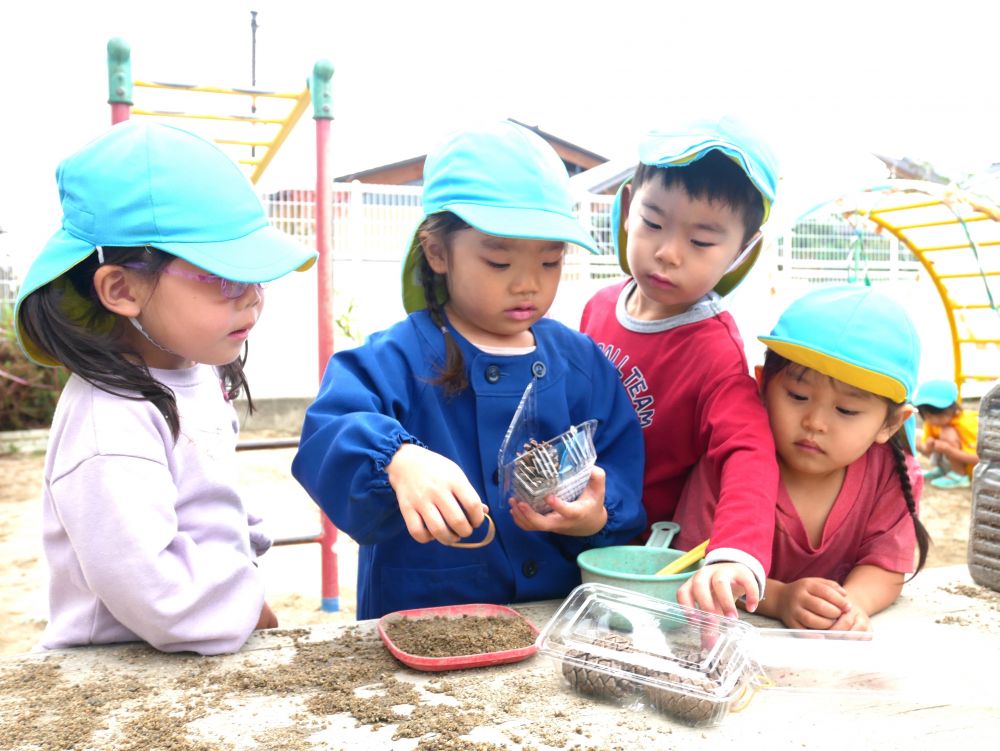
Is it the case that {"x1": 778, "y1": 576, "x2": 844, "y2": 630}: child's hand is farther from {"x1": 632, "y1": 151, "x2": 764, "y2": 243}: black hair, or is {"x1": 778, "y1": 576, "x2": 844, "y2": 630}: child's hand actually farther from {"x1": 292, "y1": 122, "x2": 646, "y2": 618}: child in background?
{"x1": 632, "y1": 151, "x2": 764, "y2": 243}: black hair

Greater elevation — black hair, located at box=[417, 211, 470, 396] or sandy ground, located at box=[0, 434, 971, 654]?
black hair, located at box=[417, 211, 470, 396]

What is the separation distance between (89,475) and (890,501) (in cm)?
141

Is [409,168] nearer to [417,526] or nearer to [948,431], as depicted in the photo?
[948,431]

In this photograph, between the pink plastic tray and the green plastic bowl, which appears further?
the green plastic bowl

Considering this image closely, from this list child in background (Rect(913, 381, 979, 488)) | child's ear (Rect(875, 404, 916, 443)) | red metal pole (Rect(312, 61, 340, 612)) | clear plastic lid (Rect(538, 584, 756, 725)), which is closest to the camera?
clear plastic lid (Rect(538, 584, 756, 725))

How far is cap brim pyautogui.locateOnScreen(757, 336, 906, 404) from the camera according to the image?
1.55m

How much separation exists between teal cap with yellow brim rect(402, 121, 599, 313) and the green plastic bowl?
21.2 inches

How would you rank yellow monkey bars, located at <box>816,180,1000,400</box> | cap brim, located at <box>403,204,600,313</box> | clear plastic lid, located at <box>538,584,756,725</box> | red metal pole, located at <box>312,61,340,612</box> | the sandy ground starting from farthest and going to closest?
yellow monkey bars, located at <box>816,180,1000,400</box> → the sandy ground → red metal pole, located at <box>312,61,340,612</box> → cap brim, located at <box>403,204,600,313</box> → clear plastic lid, located at <box>538,584,756,725</box>

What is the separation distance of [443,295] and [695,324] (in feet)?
1.79

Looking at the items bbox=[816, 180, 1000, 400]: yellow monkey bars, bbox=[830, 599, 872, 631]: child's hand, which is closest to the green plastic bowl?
bbox=[830, 599, 872, 631]: child's hand

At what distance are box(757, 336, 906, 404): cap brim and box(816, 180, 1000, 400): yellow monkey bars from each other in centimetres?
426

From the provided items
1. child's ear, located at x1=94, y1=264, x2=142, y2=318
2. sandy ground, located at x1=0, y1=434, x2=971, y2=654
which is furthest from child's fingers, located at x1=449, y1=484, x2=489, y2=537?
sandy ground, located at x1=0, y1=434, x2=971, y2=654

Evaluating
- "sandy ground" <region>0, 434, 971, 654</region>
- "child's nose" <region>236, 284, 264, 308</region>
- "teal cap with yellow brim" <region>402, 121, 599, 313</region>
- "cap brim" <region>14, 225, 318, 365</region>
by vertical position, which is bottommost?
"sandy ground" <region>0, 434, 971, 654</region>

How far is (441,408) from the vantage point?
1590mm
